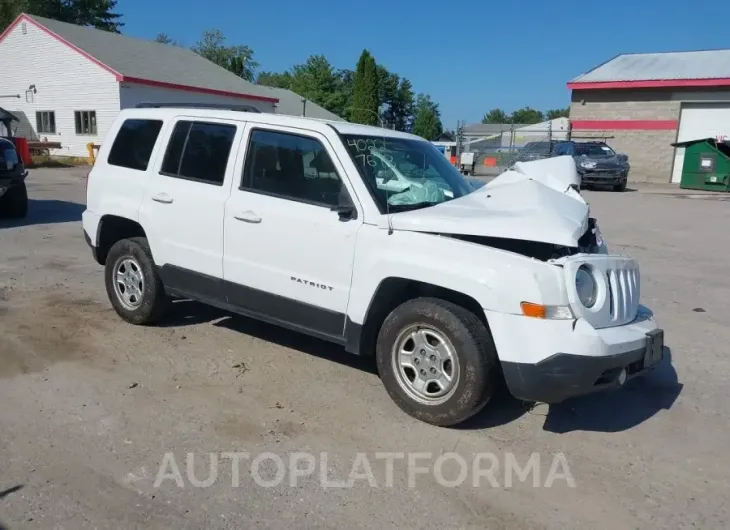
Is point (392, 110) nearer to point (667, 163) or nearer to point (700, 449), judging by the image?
point (667, 163)

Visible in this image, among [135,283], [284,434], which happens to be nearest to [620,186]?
Result: [135,283]

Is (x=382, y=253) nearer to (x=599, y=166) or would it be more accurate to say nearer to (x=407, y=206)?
(x=407, y=206)

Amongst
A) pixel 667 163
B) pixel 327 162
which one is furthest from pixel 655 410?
pixel 667 163

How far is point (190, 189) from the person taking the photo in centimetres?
507

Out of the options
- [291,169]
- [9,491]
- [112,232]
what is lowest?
[9,491]

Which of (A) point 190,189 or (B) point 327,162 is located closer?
(B) point 327,162

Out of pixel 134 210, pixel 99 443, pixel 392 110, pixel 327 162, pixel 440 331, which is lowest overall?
pixel 99 443

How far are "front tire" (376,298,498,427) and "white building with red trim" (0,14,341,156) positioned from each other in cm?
2793

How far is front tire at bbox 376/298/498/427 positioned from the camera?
12.4ft

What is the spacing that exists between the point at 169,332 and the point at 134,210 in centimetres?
111

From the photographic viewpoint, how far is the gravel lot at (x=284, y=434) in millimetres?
3143

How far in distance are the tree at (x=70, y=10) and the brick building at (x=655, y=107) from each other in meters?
41.7

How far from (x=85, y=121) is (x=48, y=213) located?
1956 centimetres

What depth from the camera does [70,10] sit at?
54.6 metres
